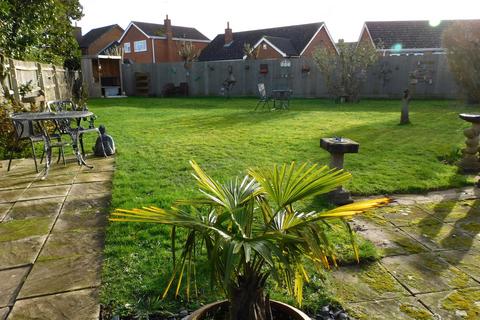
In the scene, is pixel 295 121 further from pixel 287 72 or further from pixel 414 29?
pixel 414 29

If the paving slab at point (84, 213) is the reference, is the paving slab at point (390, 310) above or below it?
below

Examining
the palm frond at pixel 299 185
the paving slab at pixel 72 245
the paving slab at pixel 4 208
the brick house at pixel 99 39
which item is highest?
the brick house at pixel 99 39

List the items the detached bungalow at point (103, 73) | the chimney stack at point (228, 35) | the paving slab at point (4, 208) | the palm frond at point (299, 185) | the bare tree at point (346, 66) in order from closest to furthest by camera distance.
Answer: the palm frond at point (299, 185) < the paving slab at point (4, 208) < the bare tree at point (346, 66) < the detached bungalow at point (103, 73) < the chimney stack at point (228, 35)

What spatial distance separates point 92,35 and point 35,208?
40140mm

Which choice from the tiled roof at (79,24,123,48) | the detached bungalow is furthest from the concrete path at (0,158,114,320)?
the tiled roof at (79,24,123,48)

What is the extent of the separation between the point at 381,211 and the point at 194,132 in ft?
17.2

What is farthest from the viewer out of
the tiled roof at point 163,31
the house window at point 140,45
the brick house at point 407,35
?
the tiled roof at point 163,31

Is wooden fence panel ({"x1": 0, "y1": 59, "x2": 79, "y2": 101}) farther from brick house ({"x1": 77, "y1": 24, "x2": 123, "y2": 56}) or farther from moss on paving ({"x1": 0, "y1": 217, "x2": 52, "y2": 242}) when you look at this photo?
brick house ({"x1": 77, "y1": 24, "x2": 123, "y2": 56})

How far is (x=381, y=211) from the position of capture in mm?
3432

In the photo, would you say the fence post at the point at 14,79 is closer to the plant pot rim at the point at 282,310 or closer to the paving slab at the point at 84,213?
the paving slab at the point at 84,213

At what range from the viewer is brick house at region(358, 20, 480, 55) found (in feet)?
78.3

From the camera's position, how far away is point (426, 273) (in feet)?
7.73

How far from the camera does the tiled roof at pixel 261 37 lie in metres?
27.0

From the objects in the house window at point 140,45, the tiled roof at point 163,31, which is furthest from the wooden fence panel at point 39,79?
the tiled roof at point 163,31
